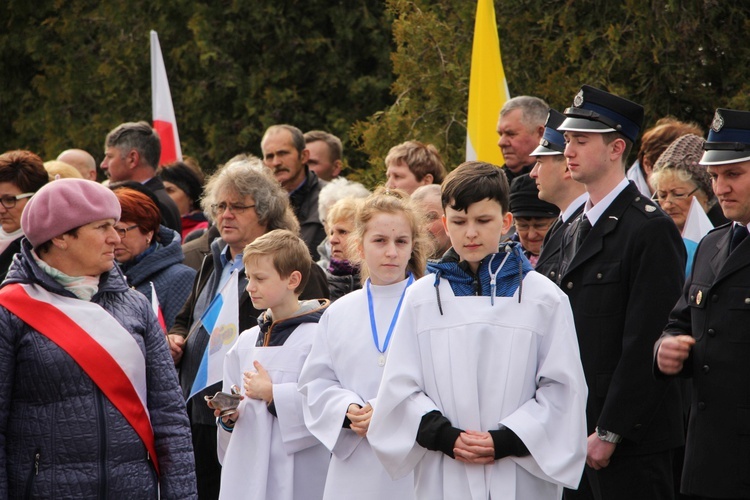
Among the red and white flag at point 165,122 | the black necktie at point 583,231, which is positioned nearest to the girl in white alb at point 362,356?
the black necktie at point 583,231

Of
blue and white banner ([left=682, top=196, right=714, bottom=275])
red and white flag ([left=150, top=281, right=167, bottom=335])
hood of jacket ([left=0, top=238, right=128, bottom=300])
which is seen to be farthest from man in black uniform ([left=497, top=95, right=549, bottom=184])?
hood of jacket ([left=0, top=238, right=128, bottom=300])

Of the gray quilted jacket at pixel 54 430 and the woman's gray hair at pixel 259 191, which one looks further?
the woman's gray hair at pixel 259 191

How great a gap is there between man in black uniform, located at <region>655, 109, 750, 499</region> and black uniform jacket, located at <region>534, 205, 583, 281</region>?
0.77 m

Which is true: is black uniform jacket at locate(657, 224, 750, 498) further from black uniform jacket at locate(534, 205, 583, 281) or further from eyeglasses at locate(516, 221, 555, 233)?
eyeglasses at locate(516, 221, 555, 233)

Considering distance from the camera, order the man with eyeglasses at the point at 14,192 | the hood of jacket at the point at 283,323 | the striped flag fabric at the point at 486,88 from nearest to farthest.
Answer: the hood of jacket at the point at 283,323
the man with eyeglasses at the point at 14,192
the striped flag fabric at the point at 486,88

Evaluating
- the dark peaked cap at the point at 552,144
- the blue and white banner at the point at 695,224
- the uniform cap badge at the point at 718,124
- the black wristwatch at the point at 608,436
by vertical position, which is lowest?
the black wristwatch at the point at 608,436

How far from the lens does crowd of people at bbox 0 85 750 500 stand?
14.9ft

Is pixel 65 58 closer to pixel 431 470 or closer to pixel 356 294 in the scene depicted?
pixel 356 294

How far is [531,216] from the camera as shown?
6.69 m

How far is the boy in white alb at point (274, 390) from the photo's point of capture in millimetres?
5840

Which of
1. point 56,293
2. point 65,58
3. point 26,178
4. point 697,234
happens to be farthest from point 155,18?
point 56,293

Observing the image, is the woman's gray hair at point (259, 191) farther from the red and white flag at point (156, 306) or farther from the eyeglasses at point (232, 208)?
the red and white flag at point (156, 306)

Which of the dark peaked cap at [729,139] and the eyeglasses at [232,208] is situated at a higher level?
the dark peaked cap at [729,139]

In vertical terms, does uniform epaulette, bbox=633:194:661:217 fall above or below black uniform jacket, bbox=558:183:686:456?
above
